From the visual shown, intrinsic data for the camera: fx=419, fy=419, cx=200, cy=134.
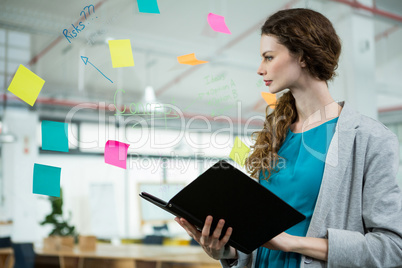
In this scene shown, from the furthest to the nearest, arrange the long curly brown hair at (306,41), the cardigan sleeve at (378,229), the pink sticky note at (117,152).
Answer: the pink sticky note at (117,152)
the long curly brown hair at (306,41)
the cardigan sleeve at (378,229)

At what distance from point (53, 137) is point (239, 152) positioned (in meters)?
0.72

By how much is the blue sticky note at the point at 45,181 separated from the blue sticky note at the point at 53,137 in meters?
0.08

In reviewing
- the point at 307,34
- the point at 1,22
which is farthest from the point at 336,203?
the point at 1,22

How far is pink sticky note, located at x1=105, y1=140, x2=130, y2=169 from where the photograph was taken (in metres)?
1.60

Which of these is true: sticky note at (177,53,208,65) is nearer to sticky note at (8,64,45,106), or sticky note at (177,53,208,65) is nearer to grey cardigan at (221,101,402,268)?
sticky note at (8,64,45,106)

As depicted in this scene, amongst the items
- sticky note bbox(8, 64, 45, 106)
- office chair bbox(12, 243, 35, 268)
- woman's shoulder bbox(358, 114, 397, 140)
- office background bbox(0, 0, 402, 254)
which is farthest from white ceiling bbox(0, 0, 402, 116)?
office chair bbox(12, 243, 35, 268)

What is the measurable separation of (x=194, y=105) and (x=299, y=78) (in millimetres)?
729

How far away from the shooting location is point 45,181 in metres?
1.49

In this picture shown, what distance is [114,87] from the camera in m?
1.84

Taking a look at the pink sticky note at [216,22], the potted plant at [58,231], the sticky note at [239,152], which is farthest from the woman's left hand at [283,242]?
the potted plant at [58,231]

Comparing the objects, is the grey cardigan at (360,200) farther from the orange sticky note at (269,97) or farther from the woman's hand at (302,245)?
the orange sticky note at (269,97)

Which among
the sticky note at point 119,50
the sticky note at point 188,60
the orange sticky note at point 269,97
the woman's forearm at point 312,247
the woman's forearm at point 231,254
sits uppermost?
the sticky note at point 188,60

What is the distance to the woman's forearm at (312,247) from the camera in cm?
107

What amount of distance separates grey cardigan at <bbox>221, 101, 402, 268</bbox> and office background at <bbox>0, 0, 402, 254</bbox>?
2.20 feet
